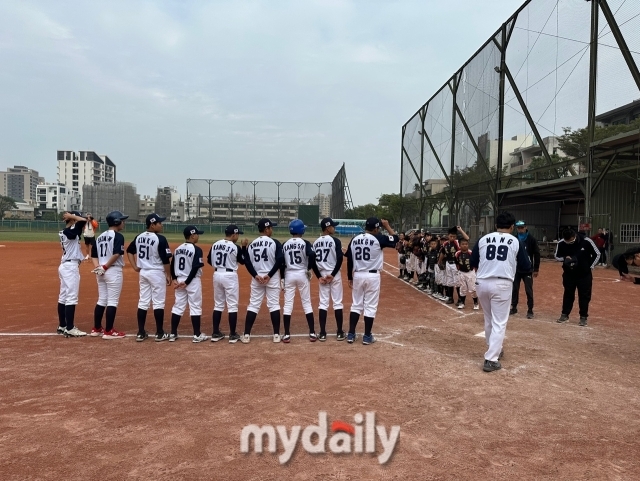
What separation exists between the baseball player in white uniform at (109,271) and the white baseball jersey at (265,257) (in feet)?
6.59

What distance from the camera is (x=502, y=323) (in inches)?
201

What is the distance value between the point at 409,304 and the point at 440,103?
28.2m

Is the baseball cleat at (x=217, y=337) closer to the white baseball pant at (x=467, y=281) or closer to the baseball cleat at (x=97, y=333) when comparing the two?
the baseball cleat at (x=97, y=333)

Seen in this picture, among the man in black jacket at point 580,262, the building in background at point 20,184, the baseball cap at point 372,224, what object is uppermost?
the building in background at point 20,184

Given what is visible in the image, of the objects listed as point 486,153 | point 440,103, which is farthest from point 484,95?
point 440,103

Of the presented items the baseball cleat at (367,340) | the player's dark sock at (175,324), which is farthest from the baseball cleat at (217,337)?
the baseball cleat at (367,340)

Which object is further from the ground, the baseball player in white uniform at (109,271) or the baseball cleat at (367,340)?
the baseball player in white uniform at (109,271)

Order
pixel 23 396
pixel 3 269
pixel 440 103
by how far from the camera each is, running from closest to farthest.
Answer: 1. pixel 23 396
2. pixel 3 269
3. pixel 440 103

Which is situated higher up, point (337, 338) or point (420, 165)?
point (420, 165)

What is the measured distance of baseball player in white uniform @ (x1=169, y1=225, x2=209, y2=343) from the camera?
626 cm

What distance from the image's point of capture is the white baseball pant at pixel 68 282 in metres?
6.38

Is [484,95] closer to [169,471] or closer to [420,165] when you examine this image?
[420,165]

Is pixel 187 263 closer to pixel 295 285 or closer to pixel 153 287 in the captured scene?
pixel 153 287

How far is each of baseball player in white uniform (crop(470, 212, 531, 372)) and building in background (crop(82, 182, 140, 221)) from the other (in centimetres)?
7024
